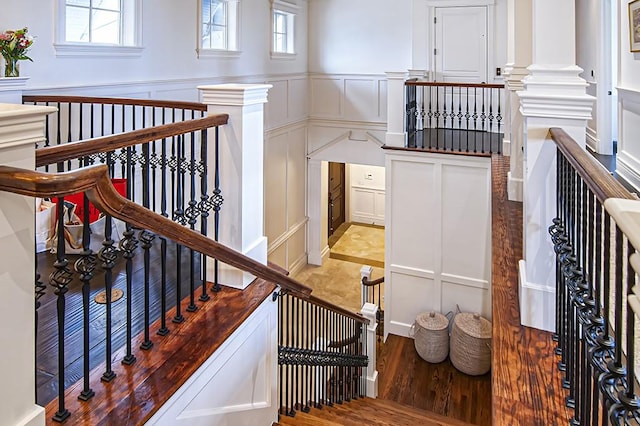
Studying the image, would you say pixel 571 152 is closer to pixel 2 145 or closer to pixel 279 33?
pixel 2 145

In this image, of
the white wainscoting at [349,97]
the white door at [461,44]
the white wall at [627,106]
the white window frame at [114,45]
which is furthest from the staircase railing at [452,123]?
the white window frame at [114,45]

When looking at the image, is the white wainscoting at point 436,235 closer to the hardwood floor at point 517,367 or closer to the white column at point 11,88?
the hardwood floor at point 517,367

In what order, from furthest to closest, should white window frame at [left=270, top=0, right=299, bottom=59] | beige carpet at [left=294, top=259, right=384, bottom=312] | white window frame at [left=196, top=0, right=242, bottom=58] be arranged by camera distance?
beige carpet at [left=294, top=259, right=384, bottom=312], white window frame at [left=270, top=0, right=299, bottom=59], white window frame at [left=196, top=0, right=242, bottom=58]

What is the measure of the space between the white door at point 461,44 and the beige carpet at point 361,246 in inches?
148

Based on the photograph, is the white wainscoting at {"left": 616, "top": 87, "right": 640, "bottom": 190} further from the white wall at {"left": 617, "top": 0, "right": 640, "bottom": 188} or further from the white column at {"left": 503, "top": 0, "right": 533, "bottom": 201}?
the white column at {"left": 503, "top": 0, "right": 533, "bottom": 201}

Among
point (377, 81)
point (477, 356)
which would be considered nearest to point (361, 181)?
point (377, 81)

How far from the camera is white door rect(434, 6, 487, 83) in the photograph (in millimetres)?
7598

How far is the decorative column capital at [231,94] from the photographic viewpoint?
2361 millimetres

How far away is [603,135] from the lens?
15.0 ft

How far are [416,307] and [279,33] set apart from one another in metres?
4.89

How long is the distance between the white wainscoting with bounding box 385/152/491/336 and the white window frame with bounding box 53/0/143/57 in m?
3.21

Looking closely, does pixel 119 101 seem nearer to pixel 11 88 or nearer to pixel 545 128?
pixel 11 88

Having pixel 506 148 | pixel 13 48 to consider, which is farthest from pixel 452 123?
pixel 13 48

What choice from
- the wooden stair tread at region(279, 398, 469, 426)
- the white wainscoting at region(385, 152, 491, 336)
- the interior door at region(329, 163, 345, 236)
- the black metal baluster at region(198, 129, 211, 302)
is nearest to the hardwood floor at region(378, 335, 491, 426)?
the white wainscoting at region(385, 152, 491, 336)
